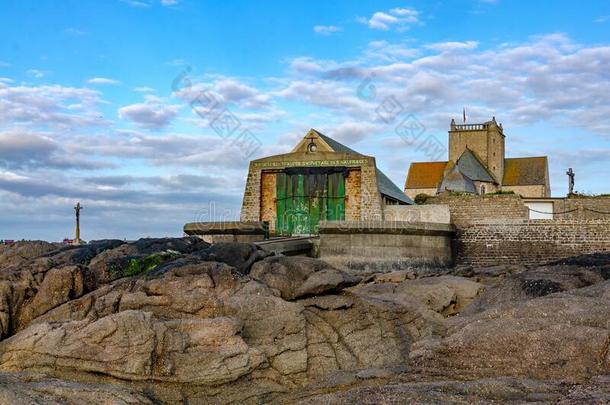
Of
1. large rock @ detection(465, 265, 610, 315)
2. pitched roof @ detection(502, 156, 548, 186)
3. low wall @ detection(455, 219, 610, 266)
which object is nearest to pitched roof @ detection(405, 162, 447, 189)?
pitched roof @ detection(502, 156, 548, 186)

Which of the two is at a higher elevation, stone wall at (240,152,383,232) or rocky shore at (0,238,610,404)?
stone wall at (240,152,383,232)

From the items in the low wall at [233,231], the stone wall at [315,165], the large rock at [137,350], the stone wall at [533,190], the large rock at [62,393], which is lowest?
the large rock at [62,393]

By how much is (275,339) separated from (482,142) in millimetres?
70482

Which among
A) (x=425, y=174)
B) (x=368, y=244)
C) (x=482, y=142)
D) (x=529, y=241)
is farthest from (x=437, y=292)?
(x=482, y=142)

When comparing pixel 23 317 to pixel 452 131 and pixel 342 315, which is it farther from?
pixel 452 131

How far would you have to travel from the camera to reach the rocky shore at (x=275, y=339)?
9.16m

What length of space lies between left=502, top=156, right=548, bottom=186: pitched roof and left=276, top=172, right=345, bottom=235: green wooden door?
48479 millimetres

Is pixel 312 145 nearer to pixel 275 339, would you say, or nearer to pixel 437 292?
pixel 437 292

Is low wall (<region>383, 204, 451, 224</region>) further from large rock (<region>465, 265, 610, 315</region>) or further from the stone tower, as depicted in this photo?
the stone tower

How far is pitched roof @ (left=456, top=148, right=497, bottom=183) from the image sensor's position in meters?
70.5

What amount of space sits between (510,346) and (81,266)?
7736 mm

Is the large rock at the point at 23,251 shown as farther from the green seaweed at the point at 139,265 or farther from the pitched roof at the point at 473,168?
the pitched roof at the point at 473,168

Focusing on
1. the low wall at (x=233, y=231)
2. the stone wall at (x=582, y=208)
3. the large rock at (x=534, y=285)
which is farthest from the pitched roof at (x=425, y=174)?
the large rock at (x=534, y=285)

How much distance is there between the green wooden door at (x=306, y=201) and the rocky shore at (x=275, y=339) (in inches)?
460
